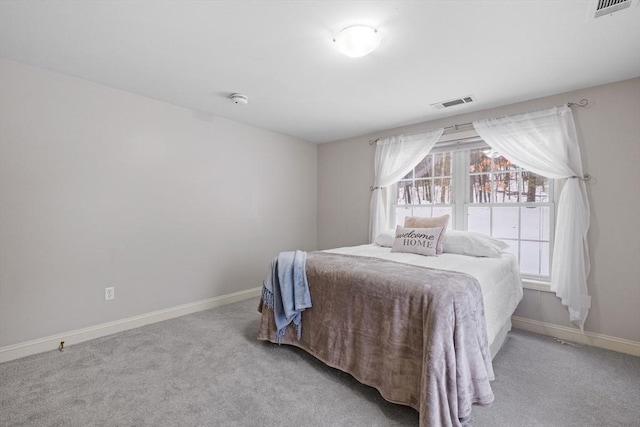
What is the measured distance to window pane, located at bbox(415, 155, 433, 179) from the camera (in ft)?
11.9

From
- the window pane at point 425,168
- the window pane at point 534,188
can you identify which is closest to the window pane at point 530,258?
the window pane at point 534,188

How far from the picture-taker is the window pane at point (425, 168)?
11.9 feet

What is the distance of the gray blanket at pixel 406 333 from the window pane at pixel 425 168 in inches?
73.0

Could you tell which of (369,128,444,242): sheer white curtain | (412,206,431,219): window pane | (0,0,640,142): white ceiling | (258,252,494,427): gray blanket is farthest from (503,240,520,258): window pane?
(258,252,494,427): gray blanket

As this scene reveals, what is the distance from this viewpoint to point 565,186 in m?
2.62

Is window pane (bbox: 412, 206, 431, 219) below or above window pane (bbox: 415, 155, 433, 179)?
below

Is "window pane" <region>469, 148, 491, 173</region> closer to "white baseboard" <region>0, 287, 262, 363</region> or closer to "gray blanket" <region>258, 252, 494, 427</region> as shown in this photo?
"gray blanket" <region>258, 252, 494, 427</region>

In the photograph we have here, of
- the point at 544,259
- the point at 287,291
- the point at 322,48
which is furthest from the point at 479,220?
the point at 322,48

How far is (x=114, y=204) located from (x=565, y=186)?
13.7ft

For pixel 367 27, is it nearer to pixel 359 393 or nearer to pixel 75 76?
pixel 359 393

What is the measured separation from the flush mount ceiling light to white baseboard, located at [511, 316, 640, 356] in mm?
2905

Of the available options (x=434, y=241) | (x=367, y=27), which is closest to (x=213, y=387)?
(x=434, y=241)

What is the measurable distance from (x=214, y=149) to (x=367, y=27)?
2.32 m

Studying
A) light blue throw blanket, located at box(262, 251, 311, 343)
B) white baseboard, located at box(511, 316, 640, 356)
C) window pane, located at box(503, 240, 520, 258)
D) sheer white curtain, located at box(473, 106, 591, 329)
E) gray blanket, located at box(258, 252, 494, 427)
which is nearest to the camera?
gray blanket, located at box(258, 252, 494, 427)
